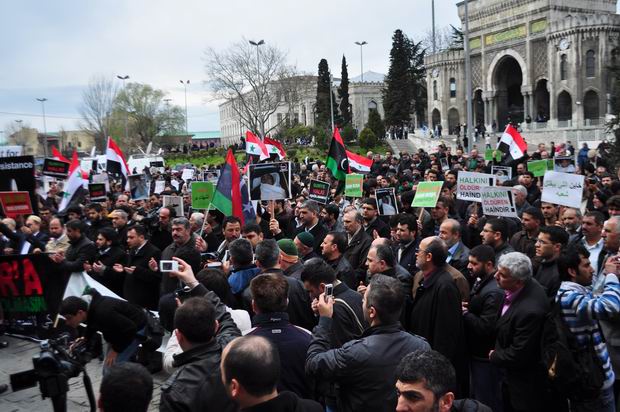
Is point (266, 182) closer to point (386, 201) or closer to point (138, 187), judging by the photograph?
point (386, 201)

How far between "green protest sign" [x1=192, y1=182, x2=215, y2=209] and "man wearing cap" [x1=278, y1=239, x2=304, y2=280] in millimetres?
4191

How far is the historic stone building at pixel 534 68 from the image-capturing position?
1770 inches

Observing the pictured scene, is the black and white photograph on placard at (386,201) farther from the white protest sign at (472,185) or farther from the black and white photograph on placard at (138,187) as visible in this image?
the black and white photograph on placard at (138,187)

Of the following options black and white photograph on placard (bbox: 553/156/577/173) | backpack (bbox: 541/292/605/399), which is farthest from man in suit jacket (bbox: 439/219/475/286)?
black and white photograph on placard (bbox: 553/156/577/173)

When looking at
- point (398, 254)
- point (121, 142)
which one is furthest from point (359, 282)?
point (121, 142)

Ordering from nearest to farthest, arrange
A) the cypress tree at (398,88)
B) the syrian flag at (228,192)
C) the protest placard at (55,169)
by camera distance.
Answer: the syrian flag at (228,192) → the protest placard at (55,169) → the cypress tree at (398,88)

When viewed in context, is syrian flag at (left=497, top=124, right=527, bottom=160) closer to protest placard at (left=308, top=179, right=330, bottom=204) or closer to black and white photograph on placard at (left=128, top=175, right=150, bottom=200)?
protest placard at (left=308, top=179, right=330, bottom=204)

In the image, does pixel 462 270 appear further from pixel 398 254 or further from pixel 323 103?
pixel 323 103

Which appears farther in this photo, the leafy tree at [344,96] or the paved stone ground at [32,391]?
the leafy tree at [344,96]

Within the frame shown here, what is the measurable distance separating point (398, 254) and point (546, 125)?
45.8 m

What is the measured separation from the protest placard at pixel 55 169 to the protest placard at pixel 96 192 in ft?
8.35

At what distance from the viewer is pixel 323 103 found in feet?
225

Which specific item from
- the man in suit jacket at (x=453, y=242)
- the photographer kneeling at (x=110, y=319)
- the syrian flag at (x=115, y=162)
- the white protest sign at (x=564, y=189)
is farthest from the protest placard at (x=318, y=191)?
the syrian flag at (x=115, y=162)

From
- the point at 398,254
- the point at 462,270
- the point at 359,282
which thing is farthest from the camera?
the point at 398,254
